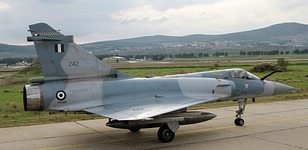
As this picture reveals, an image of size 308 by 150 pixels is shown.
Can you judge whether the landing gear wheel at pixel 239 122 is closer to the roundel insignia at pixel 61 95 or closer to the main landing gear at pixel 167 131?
the main landing gear at pixel 167 131

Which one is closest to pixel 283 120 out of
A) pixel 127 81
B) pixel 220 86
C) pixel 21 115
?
pixel 220 86

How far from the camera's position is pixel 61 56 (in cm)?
1018

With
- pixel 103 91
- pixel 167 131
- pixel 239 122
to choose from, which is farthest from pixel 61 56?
pixel 239 122

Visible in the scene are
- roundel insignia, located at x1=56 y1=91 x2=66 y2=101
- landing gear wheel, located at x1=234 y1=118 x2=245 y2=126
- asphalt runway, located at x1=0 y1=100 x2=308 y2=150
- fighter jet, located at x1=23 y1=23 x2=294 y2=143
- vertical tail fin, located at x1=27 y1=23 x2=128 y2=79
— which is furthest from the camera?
landing gear wheel, located at x1=234 y1=118 x2=245 y2=126

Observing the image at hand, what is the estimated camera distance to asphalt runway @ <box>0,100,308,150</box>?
9352 mm

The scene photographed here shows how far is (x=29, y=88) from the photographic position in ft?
31.4

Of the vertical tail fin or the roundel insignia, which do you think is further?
the vertical tail fin

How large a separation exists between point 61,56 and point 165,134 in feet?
12.5

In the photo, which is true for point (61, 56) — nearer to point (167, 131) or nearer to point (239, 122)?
point (167, 131)

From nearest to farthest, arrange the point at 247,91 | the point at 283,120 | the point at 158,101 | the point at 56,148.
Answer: the point at 56,148
the point at 158,101
the point at 247,91
the point at 283,120

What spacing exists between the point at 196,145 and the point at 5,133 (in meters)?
6.23

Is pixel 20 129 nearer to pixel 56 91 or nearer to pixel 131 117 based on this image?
pixel 56 91

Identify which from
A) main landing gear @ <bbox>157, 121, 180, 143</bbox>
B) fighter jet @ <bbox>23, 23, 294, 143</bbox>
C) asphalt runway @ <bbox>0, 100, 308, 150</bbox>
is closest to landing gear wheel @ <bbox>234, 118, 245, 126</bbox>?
asphalt runway @ <bbox>0, 100, 308, 150</bbox>

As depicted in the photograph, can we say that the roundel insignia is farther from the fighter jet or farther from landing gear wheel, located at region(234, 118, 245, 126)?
landing gear wheel, located at region(234, 118, 245, 126)
